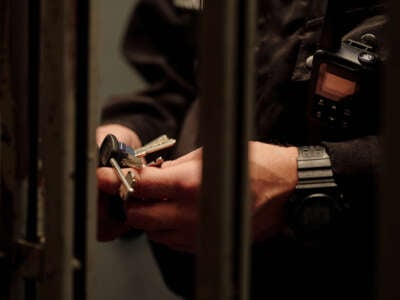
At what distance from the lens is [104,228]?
66 cm

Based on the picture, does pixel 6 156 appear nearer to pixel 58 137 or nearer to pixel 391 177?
pixel 58 137

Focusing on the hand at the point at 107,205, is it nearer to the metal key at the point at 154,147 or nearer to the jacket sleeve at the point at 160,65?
the metal key at the point at 154,147

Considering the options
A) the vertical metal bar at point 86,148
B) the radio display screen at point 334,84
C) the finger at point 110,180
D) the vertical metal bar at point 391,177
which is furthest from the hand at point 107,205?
the vertical metal bar at point 391,177

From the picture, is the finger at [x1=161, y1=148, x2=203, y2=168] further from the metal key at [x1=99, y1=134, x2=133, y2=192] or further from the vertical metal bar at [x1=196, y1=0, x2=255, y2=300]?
the vertical metal bar at [x1=196, y1=0, x2=255, y2=300]

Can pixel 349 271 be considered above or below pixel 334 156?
below

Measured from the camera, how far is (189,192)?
606mm

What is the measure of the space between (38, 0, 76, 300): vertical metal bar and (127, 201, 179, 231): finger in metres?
0.16

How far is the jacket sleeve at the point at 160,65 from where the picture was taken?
3.59ft

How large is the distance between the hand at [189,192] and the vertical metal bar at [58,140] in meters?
0.15

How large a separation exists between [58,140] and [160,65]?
2.49ft

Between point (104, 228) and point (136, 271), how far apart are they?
0.81 meters

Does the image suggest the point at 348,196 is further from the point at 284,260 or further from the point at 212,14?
the point at 212,14

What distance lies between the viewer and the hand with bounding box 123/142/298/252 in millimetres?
610

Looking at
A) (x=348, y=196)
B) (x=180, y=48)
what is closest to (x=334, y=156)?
(x=348, y=196)
